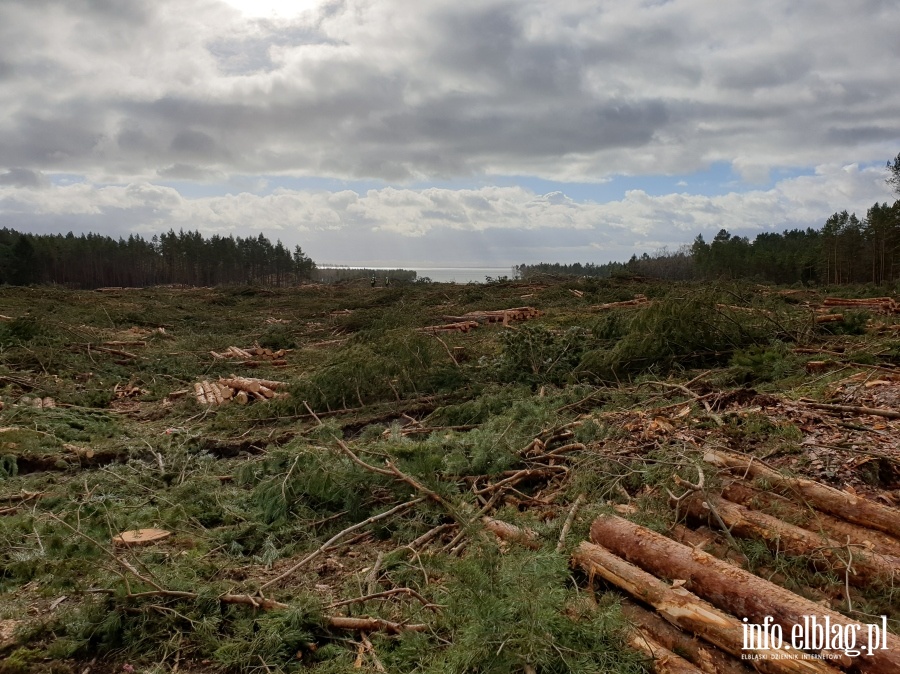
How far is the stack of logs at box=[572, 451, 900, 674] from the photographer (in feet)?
6.99

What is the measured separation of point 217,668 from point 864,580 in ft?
10.6

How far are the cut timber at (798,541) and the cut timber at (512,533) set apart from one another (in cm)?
95

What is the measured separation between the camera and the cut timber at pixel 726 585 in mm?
2027

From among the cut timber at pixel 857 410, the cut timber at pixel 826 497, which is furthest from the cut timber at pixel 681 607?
the cut timber at pixel 857 410

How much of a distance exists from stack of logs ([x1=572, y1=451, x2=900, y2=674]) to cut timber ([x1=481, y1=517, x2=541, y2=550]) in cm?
35

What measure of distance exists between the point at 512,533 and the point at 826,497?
6.00 ft

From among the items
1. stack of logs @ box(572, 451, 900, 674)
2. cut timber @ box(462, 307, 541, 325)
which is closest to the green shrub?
stack of logs @ box(572, 451, 900, 674)

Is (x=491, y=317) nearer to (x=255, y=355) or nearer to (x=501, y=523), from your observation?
(x=255, y=355)

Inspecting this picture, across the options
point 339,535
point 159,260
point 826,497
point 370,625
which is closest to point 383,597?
point 370,625

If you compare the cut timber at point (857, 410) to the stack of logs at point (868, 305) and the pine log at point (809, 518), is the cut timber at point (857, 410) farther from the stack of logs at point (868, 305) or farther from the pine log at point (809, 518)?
the stack of logs at point (868, 305)

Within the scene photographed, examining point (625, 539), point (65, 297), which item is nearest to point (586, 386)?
point (625, 539)

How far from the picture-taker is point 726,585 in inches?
97.8

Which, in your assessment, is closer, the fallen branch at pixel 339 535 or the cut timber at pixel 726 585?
the cut timber at pixel 726 585

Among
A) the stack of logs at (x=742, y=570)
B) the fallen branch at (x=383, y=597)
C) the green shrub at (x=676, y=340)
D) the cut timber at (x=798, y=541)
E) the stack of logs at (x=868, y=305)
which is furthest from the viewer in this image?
the stack of logs at (x=868, y=305)
